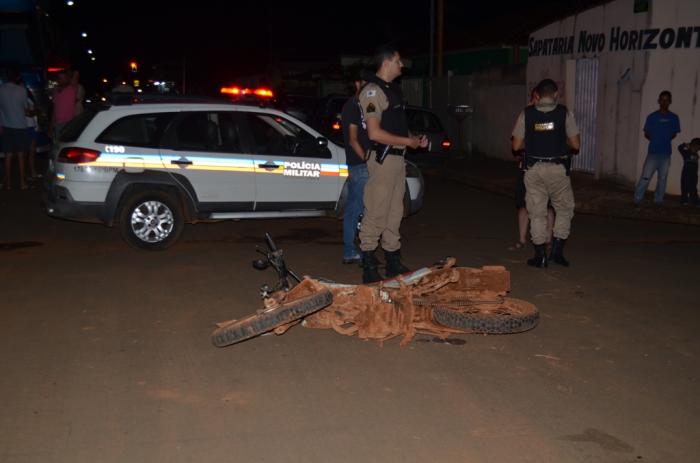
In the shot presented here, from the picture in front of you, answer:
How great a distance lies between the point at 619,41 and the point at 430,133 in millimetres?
4709

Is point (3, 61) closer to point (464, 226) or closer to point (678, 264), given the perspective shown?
point (464, 226)

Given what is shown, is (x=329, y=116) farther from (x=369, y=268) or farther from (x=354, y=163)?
(x=369, y=268)

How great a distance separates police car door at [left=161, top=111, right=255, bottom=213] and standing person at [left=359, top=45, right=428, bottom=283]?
244cm

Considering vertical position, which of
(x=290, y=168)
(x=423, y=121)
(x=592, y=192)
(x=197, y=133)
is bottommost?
(x=592, y=192)

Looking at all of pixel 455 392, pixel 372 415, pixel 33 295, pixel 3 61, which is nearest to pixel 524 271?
pixel 455 392

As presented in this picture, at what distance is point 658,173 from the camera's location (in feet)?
43.2

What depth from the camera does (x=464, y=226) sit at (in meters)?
11.5

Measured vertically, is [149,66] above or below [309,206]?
above

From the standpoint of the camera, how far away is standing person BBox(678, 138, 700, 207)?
42.9 ft

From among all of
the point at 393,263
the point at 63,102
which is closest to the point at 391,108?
the point at 393,263

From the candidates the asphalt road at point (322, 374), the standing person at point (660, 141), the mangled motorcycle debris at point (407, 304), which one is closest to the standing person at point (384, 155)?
the asphalt road at point (322, 374)

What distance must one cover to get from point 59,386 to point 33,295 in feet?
8.22

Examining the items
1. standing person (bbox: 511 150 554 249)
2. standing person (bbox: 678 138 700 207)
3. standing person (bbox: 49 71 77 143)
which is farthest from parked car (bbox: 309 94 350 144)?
standing person (bbox: 511 150 554 249)

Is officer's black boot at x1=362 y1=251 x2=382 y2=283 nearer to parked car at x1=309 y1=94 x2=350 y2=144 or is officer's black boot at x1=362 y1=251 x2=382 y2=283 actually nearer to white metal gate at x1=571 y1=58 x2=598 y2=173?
white metal gate at x1=571 y1=58 x2=598 y2=173
